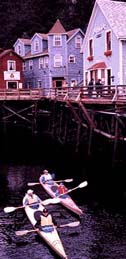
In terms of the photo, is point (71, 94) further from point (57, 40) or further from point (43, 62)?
→ point (43, 62)

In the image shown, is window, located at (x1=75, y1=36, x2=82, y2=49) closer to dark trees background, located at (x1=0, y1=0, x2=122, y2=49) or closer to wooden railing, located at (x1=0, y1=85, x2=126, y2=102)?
wooden railing, located at (x1=0, y1=85, x2=126, y2=102)

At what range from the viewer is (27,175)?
111 ft

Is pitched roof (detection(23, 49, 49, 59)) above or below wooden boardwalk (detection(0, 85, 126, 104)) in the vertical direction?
above

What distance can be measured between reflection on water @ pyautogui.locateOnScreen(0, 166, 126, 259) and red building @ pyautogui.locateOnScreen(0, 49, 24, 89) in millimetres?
37558

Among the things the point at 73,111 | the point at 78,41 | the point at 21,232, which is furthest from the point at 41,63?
the point at 21,232

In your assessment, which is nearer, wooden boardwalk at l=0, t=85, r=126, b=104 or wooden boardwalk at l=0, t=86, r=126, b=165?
wooden boardwalk at l=0, t=85, r=126, b=104

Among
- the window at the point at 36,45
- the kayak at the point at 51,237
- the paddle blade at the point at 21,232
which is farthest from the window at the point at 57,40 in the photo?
the paddle blade at the point at 21,232

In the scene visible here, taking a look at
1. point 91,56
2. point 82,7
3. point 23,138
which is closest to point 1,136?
point 23,138

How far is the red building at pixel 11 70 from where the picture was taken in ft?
209

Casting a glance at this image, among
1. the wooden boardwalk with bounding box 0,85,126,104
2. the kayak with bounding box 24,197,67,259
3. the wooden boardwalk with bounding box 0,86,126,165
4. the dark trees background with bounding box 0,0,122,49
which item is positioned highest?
the dark trees background with bounding box 0,0,122,49

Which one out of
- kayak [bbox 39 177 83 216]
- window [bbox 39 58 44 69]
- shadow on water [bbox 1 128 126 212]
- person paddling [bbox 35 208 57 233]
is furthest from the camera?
window [bbox 39 58 44 69]

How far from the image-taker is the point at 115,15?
141 ft

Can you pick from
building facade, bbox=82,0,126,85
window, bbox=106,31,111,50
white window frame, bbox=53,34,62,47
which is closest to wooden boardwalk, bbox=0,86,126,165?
building facade, bbox=82,0,126,85

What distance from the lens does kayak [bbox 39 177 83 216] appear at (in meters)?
23.8
